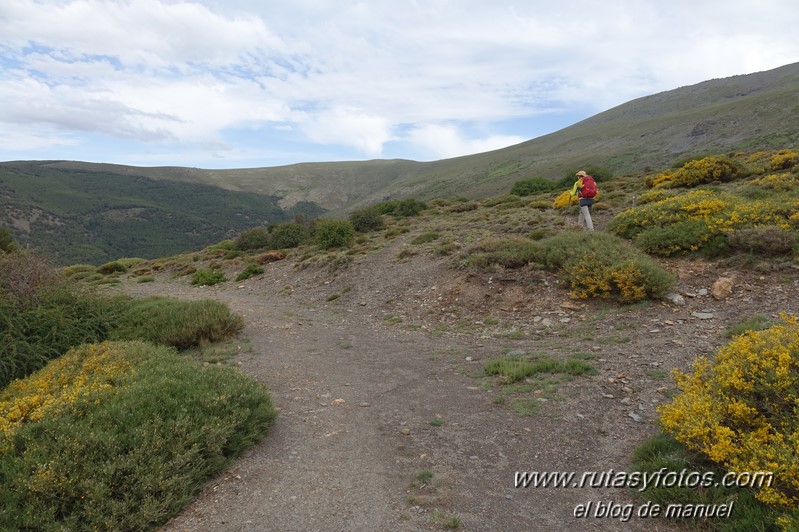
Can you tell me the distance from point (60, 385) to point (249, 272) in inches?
599

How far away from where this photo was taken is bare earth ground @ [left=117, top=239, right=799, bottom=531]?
12.9 feet

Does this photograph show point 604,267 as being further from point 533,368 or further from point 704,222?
point 533,368

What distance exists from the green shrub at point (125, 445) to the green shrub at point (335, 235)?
16332 millimetres

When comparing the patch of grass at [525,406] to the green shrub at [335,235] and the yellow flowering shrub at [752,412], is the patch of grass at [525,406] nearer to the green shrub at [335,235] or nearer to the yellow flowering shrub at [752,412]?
the yellow flowering shrub at [752,412]

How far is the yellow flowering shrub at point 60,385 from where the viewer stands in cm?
525

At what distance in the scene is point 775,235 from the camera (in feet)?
31.0

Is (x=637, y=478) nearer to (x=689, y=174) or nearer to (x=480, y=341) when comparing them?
(x=480, y=341)

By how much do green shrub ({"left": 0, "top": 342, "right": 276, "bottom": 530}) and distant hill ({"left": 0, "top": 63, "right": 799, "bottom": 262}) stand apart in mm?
38617

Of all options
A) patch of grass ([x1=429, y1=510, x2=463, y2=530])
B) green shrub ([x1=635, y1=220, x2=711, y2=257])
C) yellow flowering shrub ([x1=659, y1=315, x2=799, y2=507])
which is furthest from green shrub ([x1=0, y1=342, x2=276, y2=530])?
green shrub ([x1=635, y1=220, x2=711, y2=257])

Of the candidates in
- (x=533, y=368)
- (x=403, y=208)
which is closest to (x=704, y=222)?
(x=533, y=368)

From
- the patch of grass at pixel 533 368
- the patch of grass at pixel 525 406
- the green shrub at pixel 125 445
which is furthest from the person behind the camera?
the patch of grass at pixel 533 368

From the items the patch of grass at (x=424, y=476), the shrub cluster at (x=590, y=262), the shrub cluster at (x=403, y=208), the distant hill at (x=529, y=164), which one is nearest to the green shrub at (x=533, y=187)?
the shrub cluster at (x=403, y=208)

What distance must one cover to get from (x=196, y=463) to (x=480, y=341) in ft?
20.2

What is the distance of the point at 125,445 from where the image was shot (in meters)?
4.39
